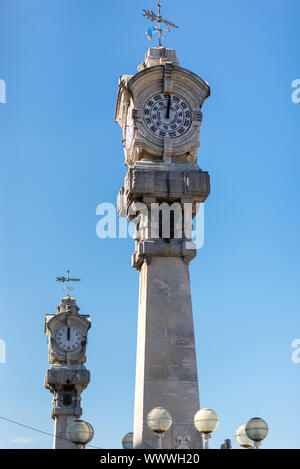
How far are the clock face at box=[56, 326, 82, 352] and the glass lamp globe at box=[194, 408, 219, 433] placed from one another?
31684mm

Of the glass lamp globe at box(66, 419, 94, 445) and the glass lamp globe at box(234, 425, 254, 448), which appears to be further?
the glass lamp globe at box(234, 425, 254, 448)

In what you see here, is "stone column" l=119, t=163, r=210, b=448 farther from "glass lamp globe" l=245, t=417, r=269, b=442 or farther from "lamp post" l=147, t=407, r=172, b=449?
"glass lamp globe" l=245, t=417, r=269, b=442

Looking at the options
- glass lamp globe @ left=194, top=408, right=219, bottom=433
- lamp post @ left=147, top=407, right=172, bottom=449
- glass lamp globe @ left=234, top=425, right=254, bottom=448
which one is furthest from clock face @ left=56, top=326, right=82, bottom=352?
glass lamp globe @ left=194, top=408, right=219, bottom=433

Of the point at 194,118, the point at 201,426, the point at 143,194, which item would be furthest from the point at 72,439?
the point at 194,118

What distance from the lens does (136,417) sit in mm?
24766

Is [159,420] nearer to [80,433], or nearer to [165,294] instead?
[80,433]

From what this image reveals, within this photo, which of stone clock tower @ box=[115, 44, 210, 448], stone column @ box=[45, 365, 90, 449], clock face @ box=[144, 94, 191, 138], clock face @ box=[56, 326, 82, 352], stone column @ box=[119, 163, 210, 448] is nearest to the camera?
stone column @ box=[119, 163, 210, 448]

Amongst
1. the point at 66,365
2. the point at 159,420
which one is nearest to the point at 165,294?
the point at 159,420

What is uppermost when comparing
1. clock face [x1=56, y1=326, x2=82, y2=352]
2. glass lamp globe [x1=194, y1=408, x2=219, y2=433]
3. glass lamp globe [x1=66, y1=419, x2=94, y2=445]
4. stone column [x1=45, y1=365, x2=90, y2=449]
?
clock face [x1=56, y1=326, x2=82, y2=352]

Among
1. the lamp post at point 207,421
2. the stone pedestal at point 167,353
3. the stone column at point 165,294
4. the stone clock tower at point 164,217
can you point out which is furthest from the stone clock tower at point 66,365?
the lamp post at point 207,421

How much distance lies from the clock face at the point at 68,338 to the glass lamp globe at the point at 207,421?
31.7 metres

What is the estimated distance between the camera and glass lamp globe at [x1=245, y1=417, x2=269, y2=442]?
20.9m
